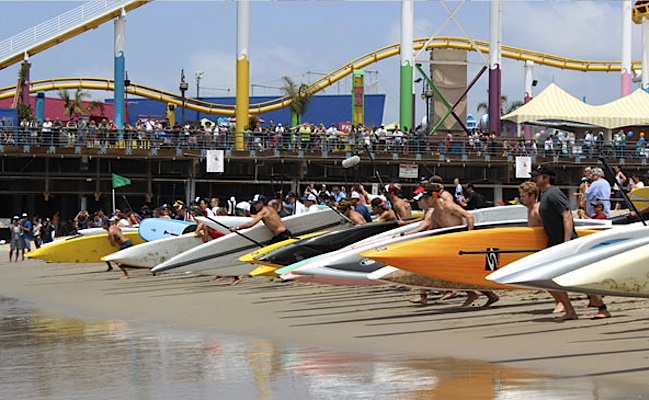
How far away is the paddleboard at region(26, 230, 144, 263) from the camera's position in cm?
2105

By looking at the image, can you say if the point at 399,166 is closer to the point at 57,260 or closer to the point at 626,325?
the point at 57,260

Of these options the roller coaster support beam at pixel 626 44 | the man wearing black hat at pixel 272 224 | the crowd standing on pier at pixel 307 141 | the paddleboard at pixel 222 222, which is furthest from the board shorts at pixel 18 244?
the roller coaster support beam at pixel 626 44

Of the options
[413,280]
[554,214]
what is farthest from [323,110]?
[554,214]

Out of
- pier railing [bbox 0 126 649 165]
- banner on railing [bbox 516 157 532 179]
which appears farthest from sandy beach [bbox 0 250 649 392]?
pier railing [bbox 0 126 649 165]

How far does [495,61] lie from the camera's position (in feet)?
145

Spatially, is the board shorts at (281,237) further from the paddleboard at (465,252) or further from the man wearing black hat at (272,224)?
the paddleboard at (465,252)

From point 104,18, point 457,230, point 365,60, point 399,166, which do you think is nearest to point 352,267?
point 457,230

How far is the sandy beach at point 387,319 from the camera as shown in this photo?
861 centimetres

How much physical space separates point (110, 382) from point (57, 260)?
44.5 feet

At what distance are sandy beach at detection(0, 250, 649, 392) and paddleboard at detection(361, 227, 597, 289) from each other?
44 centimetres

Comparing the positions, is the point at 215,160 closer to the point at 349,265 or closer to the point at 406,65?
the point at 406,65

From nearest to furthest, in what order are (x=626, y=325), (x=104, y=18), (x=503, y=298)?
(x=626, y=325) → (x=503, y=298) → (x=104, y=18)

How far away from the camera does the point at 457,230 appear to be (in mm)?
11898

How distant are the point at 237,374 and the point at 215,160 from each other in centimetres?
2776
